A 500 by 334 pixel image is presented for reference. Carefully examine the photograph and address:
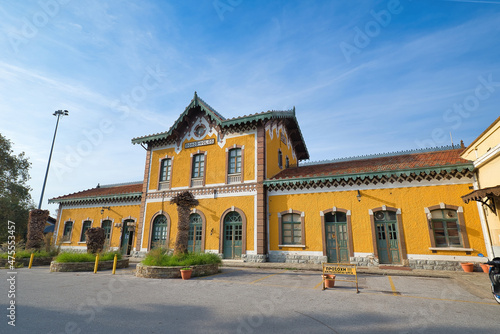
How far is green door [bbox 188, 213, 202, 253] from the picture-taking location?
16531 millimetres

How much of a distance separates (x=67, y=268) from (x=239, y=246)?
9.00 m

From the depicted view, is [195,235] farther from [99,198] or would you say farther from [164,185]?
[99,198]

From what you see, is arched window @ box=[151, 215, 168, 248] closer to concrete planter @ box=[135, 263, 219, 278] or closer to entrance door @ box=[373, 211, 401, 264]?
concrete planter @ box=[135, 263, 219, 278]

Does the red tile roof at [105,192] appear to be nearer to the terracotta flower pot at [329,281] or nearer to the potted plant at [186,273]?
the potted plant at [186,273]

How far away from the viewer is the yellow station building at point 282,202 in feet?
39.3

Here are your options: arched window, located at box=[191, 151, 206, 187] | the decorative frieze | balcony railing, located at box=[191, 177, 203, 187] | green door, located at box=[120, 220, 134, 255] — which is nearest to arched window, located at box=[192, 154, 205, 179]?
arched window, located at box=[191, 151, 206, 187]

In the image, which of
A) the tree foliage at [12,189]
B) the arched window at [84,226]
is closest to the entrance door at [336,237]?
the arched window at [84,226]

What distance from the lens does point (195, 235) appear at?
16734 mm

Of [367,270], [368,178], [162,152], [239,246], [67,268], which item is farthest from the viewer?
[162,152]

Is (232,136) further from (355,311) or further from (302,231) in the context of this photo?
(355,311)

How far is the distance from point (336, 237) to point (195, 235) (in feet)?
29.5

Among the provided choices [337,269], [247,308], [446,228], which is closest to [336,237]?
[446,228]

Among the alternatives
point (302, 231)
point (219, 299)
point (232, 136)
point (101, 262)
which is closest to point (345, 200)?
point (302, 231)

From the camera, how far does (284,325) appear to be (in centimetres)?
477
